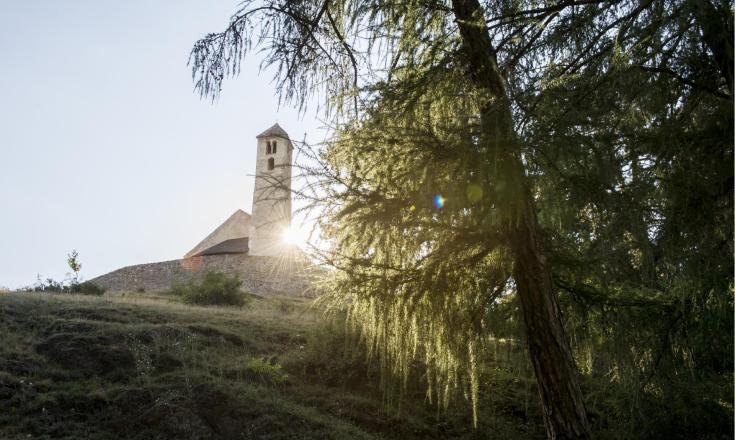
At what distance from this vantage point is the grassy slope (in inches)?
279

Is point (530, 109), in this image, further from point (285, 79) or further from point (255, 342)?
point (255, 342)

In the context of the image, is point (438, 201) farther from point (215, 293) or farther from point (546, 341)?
point (215, 293)

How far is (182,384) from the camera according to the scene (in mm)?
8023

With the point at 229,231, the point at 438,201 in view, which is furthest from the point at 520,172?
the point at 229,231

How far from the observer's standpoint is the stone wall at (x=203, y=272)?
2467cm

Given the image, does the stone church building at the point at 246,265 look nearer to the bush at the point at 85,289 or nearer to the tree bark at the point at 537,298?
the bush at the point at 85,289

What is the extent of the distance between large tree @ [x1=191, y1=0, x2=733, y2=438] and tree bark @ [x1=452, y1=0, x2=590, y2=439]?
0.01 metres

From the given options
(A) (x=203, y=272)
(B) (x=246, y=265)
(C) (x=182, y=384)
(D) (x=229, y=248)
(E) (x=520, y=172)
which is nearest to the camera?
(E) (x=520, y=172)

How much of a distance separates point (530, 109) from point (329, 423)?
6190mm

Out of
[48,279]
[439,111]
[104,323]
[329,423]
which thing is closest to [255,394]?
[329,423]

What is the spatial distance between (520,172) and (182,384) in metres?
6.81

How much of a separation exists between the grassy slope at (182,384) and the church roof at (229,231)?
2286 cm

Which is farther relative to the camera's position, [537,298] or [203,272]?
[203,272]

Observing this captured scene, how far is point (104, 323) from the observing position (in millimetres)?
9828
